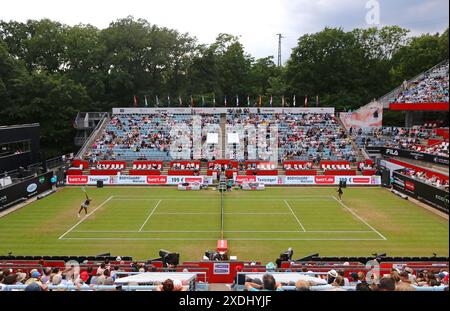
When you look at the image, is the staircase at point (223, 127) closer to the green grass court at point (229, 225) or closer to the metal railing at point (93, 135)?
the green grass court at point (229, 225)

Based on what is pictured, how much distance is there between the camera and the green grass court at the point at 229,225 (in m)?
20.9

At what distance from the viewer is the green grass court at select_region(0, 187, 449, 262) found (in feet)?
68.6

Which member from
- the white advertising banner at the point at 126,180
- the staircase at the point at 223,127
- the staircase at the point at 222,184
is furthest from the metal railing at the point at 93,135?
the staircase at the point at 222,184

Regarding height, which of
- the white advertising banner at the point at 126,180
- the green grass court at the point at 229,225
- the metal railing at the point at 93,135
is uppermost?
the metal railing at the point at 93,135

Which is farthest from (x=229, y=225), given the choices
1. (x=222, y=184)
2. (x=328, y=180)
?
(x=328, y=180)

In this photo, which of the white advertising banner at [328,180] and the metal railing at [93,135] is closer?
the white advertising banner at [328,180]

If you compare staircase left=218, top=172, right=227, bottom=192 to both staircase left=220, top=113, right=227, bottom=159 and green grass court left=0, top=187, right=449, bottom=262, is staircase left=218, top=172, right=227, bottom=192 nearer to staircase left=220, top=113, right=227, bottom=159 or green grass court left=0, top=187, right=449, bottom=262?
green grass court left=0, top=187, right=449, bottom=262

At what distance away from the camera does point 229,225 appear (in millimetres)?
25344

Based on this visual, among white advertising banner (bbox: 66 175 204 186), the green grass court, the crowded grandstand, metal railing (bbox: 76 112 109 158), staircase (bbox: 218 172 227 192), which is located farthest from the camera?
metal railing (bbox: 76 112 109 158)

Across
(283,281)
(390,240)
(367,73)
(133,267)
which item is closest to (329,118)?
(367,73)

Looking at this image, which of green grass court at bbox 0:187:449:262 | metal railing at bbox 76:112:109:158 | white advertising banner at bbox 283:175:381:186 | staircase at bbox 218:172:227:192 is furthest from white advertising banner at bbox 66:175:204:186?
white advertising banner at bbox 283:175:381:186

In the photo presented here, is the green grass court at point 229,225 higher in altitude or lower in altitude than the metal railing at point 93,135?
lower

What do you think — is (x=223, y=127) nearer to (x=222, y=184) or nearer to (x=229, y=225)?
(x=222, y=184)

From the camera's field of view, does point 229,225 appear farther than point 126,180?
No
